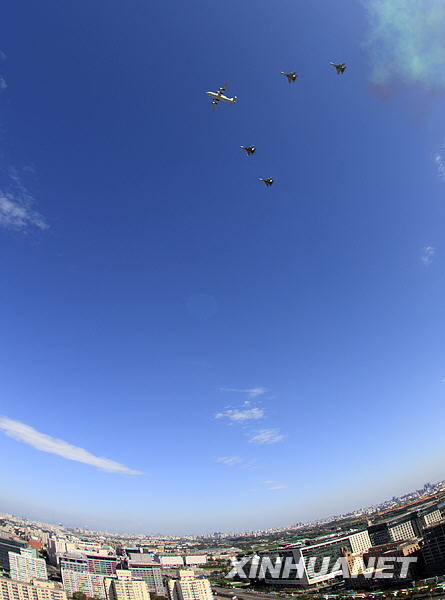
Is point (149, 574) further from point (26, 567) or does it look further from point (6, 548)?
point (6, 548)

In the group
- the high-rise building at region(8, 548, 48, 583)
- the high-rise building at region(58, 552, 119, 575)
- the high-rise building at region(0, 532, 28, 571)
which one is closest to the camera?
the high-rise building at region(8, 548, 48, 583)

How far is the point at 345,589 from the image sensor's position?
130250 mm

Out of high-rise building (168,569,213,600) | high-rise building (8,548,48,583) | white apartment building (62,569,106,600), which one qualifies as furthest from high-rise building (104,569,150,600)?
high-rise building (8,548,48,583)

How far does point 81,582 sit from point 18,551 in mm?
33475

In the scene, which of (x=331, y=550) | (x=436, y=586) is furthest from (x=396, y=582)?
(x=331, y=550)

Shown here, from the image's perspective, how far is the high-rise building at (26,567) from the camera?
459 feet

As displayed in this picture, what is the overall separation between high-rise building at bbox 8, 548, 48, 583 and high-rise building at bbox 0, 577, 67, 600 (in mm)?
27876

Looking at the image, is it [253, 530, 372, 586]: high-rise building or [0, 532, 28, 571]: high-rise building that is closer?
[0, 532, 28, 571]: high-rise building

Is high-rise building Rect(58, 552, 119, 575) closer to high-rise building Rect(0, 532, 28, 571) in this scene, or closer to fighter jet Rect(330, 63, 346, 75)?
high-rise building Rect(0, 532, 28, 571)

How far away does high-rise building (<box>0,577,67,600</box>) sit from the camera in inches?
4441

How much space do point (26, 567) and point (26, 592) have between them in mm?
36247

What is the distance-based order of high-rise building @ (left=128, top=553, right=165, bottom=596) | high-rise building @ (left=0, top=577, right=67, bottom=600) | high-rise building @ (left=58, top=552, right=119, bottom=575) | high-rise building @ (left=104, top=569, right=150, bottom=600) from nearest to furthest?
1. high-rise building @ (left=0, top=577, right=67, bottom=600)
2. high-rise building @ (left=104, top=569, right=150, bottom=600)
3. high-rise building @ (left=58, top=552, right=119, bottom=575)
4. high-rise building @ (left=128, top=553, right=165, bottom=596)

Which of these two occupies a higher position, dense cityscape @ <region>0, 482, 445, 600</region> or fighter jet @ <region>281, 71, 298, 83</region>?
fighter jet @ <region>281, 71, 298, 83</region>

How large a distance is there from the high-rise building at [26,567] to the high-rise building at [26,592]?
91.5ft
